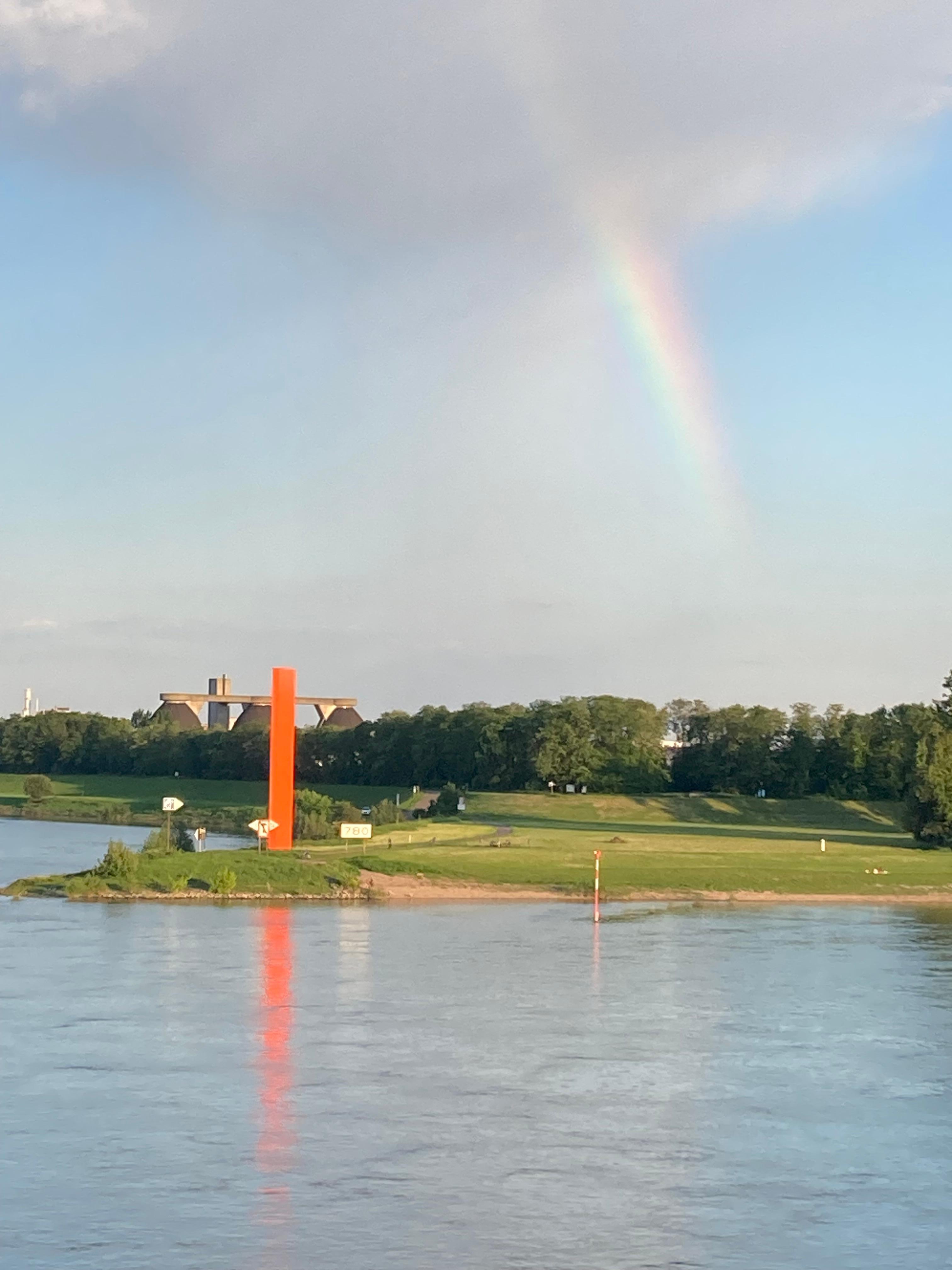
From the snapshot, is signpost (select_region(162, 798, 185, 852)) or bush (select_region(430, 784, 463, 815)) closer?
signpost (select_region(162, 798, 185, 852))

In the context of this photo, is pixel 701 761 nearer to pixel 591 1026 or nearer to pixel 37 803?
pixel 37 803

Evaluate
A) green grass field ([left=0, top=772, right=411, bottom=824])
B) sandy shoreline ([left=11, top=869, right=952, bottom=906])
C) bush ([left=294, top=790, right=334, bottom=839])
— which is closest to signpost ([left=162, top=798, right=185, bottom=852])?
bush ([left=294, top=790, right=334, bottom=839])

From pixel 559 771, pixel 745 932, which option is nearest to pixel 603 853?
pixel 745 932

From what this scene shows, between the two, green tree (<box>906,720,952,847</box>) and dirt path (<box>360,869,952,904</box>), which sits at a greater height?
green tree (<box>906,720,952,847</box>)

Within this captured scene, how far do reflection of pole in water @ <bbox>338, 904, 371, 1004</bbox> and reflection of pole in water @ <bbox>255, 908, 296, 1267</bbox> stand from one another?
127 cm

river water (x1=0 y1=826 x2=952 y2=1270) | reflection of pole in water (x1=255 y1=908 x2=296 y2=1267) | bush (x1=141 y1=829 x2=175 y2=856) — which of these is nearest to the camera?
river water (x1=0 y1=826 x2=952 y2=1270)

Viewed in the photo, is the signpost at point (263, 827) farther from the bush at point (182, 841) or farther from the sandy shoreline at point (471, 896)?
the sandy shoreline at point (471, 896)

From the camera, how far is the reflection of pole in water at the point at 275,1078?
21250 mm

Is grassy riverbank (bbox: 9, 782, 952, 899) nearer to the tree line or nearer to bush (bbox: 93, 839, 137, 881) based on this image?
bush (bbox: 93, 839, 137, 881)

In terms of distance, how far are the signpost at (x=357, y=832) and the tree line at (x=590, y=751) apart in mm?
43245

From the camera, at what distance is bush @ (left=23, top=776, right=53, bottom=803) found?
143250mm

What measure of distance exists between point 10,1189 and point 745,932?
1332 inches

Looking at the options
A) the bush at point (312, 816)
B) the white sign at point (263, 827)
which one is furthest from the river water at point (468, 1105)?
the bush at point (312, 816)

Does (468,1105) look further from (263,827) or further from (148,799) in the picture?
(148,799)
